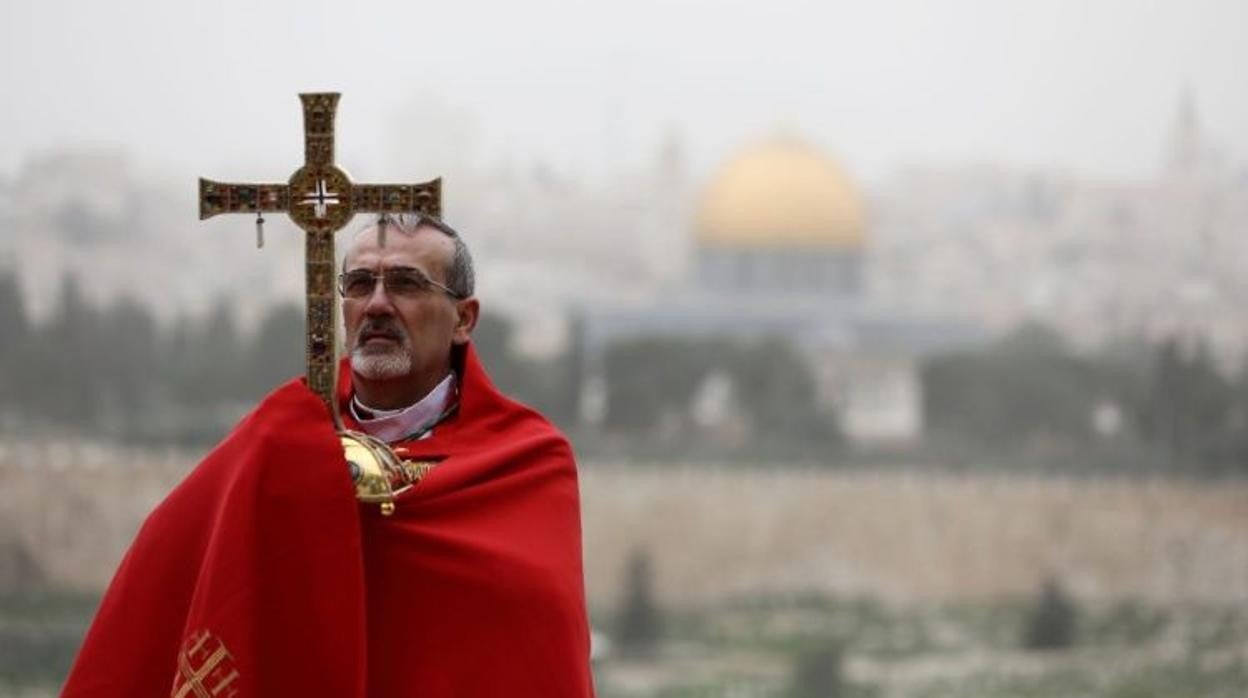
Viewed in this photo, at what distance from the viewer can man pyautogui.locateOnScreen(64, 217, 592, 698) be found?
409cm

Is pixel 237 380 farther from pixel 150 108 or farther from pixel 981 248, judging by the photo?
pixel 981 248

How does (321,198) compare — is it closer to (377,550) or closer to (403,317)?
(403,317)

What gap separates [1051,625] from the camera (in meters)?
35.4

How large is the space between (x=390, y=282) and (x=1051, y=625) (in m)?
31.5

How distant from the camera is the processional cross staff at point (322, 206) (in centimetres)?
424

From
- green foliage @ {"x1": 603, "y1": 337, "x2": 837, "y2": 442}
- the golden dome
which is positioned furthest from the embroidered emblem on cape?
the golden dome

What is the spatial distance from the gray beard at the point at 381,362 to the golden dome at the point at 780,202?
56.9m

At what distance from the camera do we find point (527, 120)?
195ft

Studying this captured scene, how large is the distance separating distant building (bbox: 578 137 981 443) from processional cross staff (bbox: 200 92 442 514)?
48759mm

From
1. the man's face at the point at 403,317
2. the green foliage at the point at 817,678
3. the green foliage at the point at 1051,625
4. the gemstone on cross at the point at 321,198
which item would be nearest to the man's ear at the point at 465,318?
the man's face at the point at 403,317

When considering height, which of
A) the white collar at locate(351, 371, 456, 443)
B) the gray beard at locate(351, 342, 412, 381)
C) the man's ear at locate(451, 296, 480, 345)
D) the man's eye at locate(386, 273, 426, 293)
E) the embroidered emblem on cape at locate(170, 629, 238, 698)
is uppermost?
the man's eye at locate(386, 273, 426, 293)

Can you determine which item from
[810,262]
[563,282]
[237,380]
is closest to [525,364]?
[237,380]

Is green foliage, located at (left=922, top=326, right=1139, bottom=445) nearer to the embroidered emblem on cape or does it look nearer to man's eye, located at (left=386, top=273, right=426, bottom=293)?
man's eye, located at (left=386, top=273, right=426, bottom=293)

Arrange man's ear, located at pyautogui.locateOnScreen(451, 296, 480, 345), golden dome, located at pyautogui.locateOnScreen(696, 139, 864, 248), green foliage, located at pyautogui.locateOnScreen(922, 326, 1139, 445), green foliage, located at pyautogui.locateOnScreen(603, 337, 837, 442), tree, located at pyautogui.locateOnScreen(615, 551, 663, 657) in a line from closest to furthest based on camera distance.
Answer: man's ear, located at pyautogui.locateOnScreen(451, 296, 480, 345) → tree, located at pyautogui.locateOnScreen(615, 551, 663, 657) → green foliage, located at pyautogui.locateOnScreen(922, 326, 1139, 445) → green foliage, located at pyautogui.locateOnScreen(603, 337, 837, 442) → golden dome, located at pyautogui.locateOnScreen(696, 139, 864, 248)
